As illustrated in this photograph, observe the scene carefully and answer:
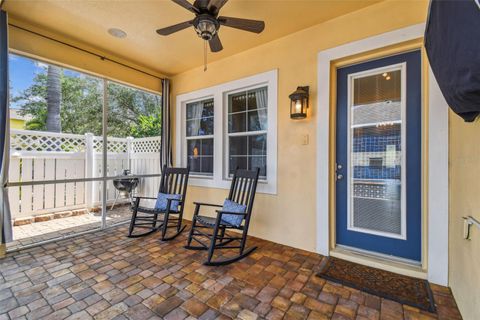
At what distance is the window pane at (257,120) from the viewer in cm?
326

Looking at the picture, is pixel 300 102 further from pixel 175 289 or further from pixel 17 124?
pixel 17 124

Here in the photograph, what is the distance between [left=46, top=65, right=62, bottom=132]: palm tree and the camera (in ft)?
12.8

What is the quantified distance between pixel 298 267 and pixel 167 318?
54.2 inches

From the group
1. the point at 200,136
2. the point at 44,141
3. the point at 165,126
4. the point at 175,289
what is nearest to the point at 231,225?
the point at 175,289

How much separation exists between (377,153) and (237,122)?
2.01 m

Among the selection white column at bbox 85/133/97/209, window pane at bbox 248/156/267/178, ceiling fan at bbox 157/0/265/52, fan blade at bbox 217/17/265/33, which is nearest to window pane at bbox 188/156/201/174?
window pane at bbox 248/156/267/178

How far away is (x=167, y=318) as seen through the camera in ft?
5.28

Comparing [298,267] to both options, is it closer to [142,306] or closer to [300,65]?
[142,306]

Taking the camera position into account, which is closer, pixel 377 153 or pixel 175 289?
pixel 175 289

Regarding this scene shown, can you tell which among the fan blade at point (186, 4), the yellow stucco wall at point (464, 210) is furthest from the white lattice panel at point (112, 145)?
the yellow stucco wall at point (464, 210)

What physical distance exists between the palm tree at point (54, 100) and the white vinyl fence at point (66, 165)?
0.17 meters

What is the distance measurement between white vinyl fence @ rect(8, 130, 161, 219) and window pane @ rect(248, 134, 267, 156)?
219 centimetres

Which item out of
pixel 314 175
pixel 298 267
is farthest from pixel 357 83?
pixel 298 267

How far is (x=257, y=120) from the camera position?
3340 mm
